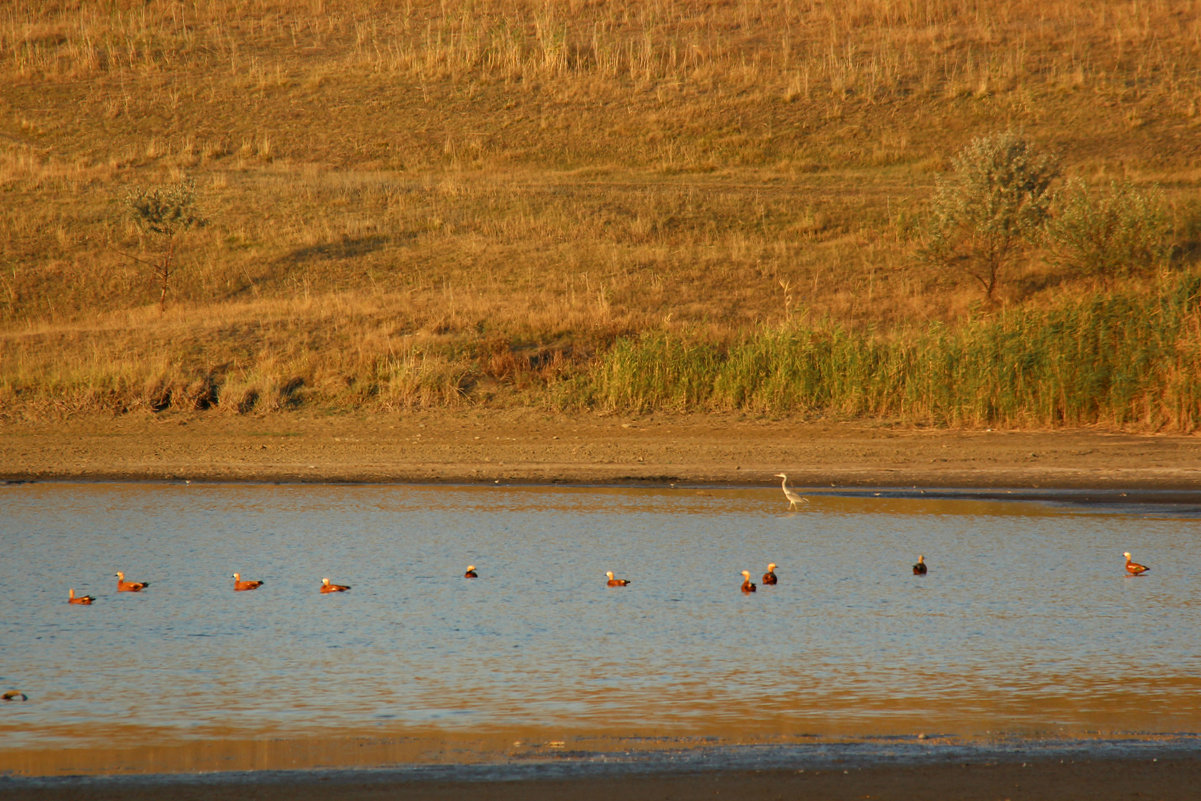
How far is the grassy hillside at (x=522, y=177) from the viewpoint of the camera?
73.4ft

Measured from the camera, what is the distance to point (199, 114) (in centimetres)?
4753

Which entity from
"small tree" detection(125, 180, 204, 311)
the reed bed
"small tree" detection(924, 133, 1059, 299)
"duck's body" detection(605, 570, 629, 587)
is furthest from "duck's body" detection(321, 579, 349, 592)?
"small tree" detection(125, 180, 204, 311)

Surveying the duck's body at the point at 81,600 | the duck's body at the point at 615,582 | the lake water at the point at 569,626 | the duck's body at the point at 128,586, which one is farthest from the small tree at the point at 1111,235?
the duck's body at the point at 81,600

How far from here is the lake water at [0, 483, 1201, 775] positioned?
6.73 meters

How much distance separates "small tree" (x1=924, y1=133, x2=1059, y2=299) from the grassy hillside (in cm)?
72

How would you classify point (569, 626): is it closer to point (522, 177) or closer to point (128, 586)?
point (128, 586)

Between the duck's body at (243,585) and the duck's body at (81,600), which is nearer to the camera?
the duck's body at (81,600)

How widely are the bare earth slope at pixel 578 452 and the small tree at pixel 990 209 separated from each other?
33.6 feet

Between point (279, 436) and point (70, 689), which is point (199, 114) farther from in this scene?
point (70, 689)

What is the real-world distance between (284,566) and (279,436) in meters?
8.28

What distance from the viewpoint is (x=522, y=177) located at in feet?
130

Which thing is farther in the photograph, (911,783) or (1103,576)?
(1103,576)

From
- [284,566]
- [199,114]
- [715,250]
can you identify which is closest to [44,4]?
[199,114]

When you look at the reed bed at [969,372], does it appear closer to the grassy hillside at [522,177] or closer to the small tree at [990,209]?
the grassy hillside at [522,177]
